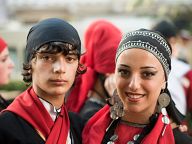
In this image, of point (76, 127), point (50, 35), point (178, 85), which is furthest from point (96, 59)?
point (50, 35)

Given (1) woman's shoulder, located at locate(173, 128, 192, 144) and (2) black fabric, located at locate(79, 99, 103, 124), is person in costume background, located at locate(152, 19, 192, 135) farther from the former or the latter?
(1) woman's shoulder, located at locate(173, 128, 192, 144)

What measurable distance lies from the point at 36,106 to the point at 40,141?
8.5 inches

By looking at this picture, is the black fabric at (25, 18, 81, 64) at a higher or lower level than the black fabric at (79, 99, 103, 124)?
higher

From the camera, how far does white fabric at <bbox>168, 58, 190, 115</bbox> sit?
441 centimetres

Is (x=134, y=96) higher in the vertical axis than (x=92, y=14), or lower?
lower

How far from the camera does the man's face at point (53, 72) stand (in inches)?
113

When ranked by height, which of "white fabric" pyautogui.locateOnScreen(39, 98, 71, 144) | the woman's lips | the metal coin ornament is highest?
the woman's lips

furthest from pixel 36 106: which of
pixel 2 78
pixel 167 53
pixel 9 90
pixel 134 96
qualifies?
pixel 9 90

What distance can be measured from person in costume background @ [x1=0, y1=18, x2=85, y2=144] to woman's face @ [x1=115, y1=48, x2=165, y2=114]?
31 cm

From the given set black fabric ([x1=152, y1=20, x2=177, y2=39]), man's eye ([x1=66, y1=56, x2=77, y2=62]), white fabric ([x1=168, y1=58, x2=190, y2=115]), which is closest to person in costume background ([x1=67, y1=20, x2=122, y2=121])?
white fabric ([x1=168, y1=58, x2=190, y2=115])

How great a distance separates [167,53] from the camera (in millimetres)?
2928

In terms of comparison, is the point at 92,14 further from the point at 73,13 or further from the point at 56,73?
the point at 56,73

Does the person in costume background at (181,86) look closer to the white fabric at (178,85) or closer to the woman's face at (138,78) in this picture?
the white fabric at (178,85)

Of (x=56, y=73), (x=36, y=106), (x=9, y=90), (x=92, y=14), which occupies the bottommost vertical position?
(x=9, y=90)
